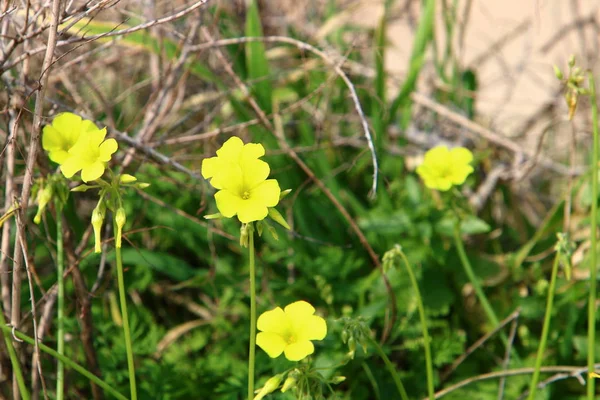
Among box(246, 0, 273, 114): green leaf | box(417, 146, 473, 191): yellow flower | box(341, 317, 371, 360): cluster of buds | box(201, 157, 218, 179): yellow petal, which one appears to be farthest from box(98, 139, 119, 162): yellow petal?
box(246, 0, 273, 114): green leaf

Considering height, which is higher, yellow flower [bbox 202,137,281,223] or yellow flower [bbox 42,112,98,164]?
yellow flower [bbox 42,112,98,164]

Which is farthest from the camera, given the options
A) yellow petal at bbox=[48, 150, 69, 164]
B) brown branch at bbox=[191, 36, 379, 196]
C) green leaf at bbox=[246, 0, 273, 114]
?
green leaf at bbox=[246, 0, 273, 114]

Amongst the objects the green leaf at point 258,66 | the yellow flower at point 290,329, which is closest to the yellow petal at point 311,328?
the yellow flower at point 290,329

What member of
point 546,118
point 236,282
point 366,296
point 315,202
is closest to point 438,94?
point 546,118

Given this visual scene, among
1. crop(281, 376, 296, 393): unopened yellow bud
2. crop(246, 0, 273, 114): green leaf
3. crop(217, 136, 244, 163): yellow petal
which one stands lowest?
crop(281, 376, 296, 393): unopened yellow bud

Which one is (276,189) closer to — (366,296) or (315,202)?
(366,296)

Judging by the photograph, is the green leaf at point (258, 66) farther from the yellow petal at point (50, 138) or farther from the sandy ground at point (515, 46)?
the yellow petal at point (50, 138)

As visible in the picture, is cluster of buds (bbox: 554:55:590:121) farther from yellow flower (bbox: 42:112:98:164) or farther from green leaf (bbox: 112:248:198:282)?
green leaf (bbox: 112:248:198:282)
